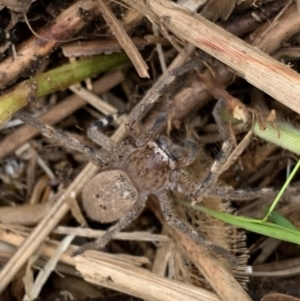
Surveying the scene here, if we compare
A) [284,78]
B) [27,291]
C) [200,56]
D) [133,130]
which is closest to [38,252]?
[27,291]

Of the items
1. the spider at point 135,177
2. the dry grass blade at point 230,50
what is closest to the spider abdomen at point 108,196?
the spider at point 135,177

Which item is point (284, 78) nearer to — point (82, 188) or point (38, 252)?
point (82, 188)

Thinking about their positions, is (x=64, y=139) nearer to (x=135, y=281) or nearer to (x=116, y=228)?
(x=116, y=228)

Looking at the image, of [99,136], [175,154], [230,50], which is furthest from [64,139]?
[230,50]

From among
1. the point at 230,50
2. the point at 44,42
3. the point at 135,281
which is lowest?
the point at 135,281

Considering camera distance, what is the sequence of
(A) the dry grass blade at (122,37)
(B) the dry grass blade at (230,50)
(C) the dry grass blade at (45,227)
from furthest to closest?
1. (C) the dry grass blade at (45,227)
2. (A) the dry grass blade at (122,37)
3. (B) the dry grass blade at (230,50)

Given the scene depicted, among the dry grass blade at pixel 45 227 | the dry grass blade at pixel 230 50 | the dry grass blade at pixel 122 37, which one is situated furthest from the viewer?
the dry grass blade at pixel 45 227

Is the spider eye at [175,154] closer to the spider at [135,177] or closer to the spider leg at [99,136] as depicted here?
the spider at [135,177]
